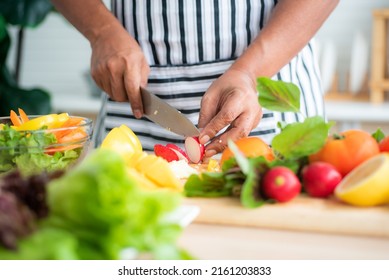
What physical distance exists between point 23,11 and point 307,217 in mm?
2553

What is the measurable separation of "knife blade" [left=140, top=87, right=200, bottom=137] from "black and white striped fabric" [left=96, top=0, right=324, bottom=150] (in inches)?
6.7

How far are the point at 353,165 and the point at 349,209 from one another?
0.36 ft

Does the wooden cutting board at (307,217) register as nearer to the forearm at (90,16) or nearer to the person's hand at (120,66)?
the person's hand at (120,66)

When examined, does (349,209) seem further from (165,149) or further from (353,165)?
(165,149)

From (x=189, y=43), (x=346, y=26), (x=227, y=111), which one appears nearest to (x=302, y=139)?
(x=227, y=111)

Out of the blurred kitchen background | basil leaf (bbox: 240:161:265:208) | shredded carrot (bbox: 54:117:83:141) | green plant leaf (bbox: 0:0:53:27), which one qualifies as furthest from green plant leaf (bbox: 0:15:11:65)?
basil leaf (bbox: 240:161:265:208)

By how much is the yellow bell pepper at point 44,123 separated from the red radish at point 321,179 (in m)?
0.51

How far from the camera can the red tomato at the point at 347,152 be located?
Result: 0.97m

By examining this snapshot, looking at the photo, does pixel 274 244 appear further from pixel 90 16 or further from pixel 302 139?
pixel 90 16

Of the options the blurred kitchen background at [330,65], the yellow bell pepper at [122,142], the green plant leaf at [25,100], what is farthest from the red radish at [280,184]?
the green plant leaf at [25,100]

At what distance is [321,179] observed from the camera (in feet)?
3.01

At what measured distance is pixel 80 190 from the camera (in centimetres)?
59

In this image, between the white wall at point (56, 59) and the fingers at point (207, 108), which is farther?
the white wall at point (56, 59)
